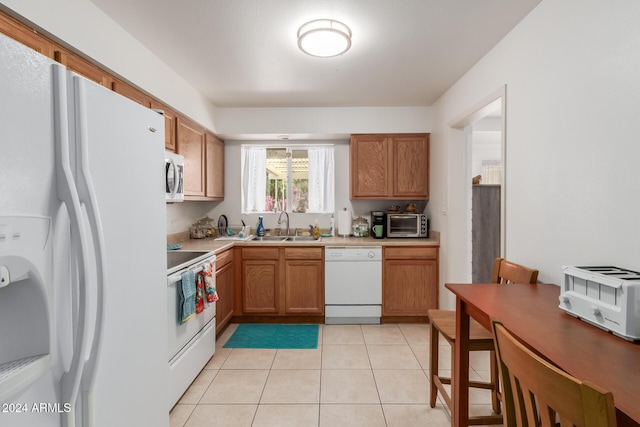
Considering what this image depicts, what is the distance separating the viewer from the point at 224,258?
3.15 meters

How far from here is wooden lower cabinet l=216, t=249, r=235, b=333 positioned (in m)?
3.02

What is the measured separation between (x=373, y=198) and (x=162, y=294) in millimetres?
2785

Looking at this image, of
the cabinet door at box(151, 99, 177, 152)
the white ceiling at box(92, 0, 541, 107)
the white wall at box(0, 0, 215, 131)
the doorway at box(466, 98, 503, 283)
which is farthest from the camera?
the doorway at box(466, 98, 503, 283)

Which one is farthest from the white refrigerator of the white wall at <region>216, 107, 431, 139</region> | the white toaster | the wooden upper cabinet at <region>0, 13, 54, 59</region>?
the white wall at <region>216, 107, 431, 139</region>

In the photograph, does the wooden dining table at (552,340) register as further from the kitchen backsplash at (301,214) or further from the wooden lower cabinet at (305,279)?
the kitchen backsplash at (301,214)

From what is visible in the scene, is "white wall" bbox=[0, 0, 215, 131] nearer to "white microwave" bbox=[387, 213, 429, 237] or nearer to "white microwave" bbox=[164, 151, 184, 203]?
"white microwave" bbox=[164, 151, 184, 203]

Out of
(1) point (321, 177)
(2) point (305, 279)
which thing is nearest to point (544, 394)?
(2) point (305, 279)

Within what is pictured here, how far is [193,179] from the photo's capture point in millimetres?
3160

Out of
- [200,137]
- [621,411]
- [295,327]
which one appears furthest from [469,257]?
[200,137]

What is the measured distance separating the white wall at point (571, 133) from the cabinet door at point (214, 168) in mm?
2832

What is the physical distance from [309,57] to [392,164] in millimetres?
1718

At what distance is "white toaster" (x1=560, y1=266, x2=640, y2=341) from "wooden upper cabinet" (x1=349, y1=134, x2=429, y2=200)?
8.20 feet

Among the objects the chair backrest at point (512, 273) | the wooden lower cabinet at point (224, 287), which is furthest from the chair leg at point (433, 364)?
the wooden lower cabinet at point (224, 287)

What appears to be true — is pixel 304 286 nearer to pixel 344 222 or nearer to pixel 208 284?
pixel 344 222
